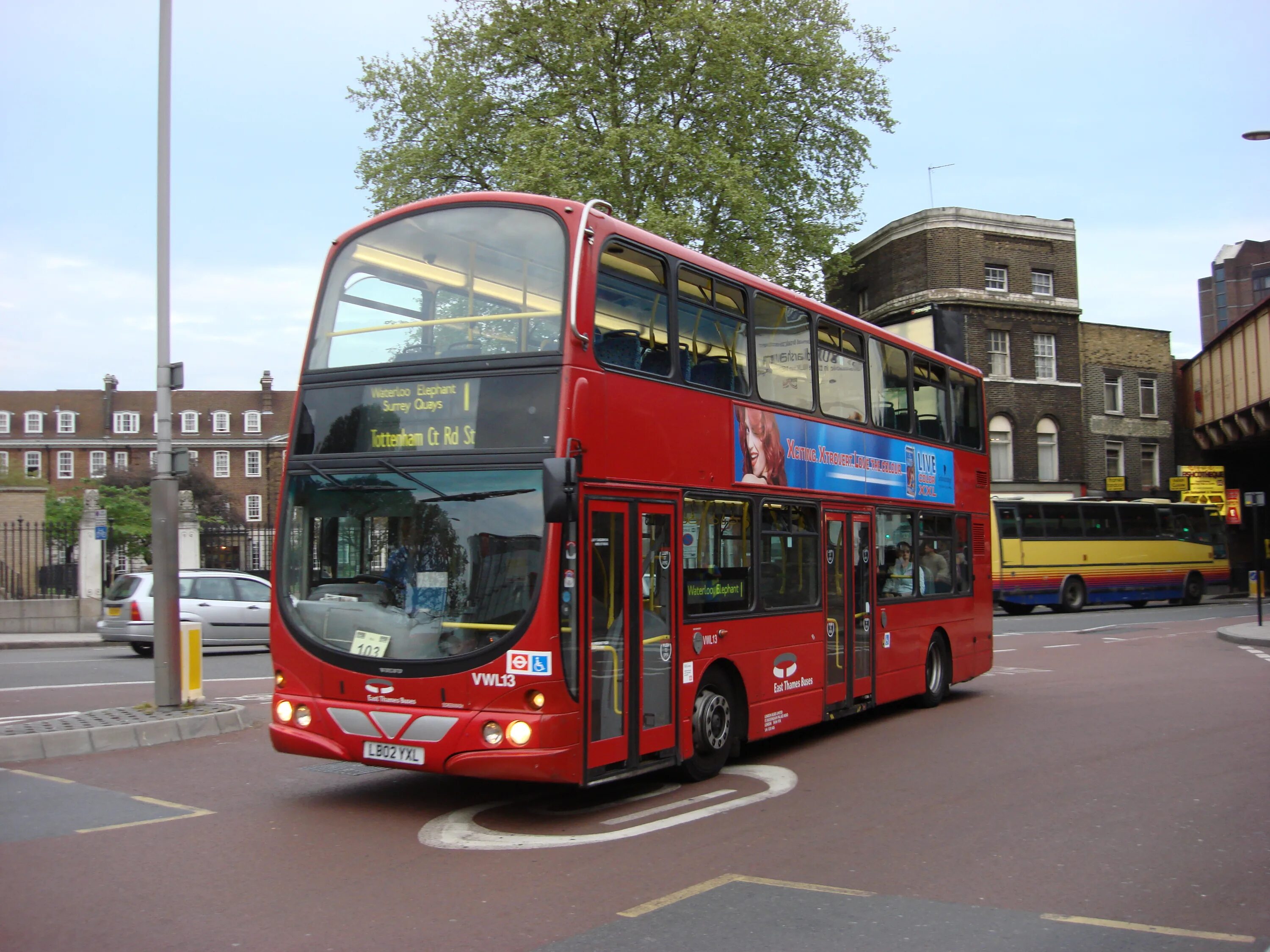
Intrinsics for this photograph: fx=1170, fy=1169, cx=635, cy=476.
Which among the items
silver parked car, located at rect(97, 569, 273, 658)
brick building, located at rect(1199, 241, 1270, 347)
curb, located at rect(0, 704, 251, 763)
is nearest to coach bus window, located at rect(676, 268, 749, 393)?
curb, located at rect(0, 704, 251, 763)

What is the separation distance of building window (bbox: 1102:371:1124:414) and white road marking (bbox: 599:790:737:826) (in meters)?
42.3

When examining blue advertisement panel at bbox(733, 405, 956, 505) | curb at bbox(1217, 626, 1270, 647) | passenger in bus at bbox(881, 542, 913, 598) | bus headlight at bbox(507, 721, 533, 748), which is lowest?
curb at bbox(1217, 626, 1270, 647)

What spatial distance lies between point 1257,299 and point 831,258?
66.2m

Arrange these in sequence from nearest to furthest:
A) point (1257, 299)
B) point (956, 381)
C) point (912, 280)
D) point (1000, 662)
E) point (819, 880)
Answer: point (819, 880) → point (956, 381) → point (1000, 662) → point (912, 280) → point (1257, 299)

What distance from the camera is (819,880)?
6.19 meters

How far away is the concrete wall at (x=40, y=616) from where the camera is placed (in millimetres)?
26438

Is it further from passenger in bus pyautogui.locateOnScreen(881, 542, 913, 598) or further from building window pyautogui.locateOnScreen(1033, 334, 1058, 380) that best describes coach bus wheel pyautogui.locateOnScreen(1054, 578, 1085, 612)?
passenger in bus pyautogui.locateOnScreen(881, 542, 913, 598)

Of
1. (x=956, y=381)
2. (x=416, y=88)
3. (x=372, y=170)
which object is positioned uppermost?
(x=416, y=88)

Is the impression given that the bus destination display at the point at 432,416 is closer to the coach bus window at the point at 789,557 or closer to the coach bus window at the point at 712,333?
the coach bus window at the point at 712,333

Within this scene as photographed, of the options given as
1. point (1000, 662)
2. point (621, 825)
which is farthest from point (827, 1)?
point (621, 825)

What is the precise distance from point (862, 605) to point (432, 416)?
5.69 metres

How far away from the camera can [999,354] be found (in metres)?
43.7

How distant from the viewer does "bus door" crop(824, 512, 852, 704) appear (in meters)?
11.1

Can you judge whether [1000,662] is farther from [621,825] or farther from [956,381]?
[621,825]
